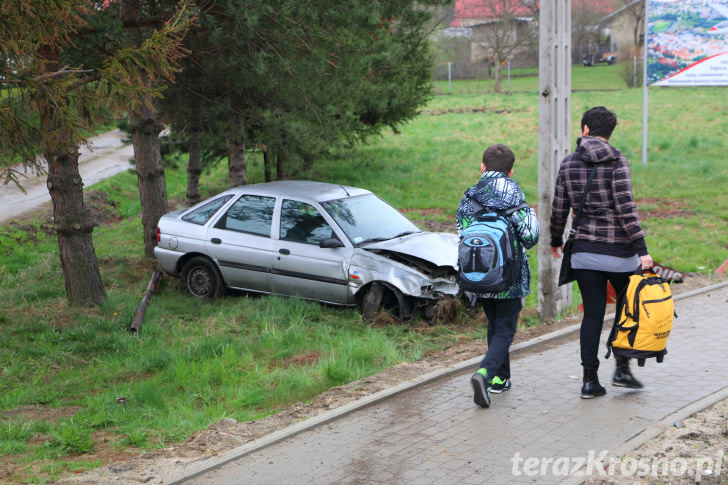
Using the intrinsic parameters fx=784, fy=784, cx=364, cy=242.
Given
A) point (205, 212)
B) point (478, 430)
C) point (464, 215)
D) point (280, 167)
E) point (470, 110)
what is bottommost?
point (478, 430)

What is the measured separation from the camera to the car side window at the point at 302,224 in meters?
9.44

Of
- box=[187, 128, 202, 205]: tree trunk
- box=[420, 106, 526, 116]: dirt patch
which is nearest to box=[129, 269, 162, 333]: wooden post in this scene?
box=[187, 128, 202, 205]: tree trunk

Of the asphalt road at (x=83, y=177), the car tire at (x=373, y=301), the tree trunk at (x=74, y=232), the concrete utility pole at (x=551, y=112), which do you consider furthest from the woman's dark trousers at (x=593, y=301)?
the asphalt road at (x=83, y=177)

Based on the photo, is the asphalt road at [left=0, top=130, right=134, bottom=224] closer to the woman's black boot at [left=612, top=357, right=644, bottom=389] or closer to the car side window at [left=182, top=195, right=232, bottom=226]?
the car side window at [left=182, top=195, right=232, bottom=226]

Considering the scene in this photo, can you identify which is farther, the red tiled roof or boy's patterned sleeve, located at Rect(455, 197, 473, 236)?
the red tiled roof

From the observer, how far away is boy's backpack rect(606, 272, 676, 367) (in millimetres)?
5438

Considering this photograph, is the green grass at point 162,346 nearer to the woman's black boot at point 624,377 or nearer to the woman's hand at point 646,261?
the woman's black boot at point 624,377

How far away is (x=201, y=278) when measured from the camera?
10.3 meters

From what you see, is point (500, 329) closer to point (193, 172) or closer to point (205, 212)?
point (205, 212)

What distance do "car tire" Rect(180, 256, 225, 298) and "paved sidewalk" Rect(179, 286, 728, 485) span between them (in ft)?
14.7

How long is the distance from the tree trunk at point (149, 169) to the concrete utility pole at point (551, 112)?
5568 millimetres

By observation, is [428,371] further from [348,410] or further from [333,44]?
[333,44]

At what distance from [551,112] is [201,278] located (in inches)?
194

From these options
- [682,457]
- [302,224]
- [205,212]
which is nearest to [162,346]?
[302,224]
